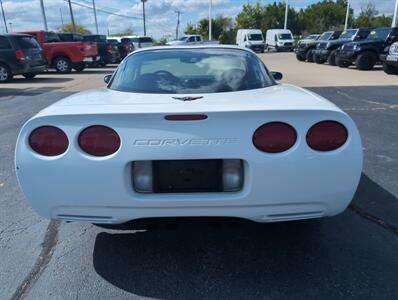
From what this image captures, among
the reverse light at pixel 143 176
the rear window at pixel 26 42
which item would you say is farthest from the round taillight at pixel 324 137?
the rear window at pixel 26 42

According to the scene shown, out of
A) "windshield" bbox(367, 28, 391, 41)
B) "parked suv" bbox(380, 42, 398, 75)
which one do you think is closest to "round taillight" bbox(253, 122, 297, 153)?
"parked suv" bbox(380, 42, 398, 75)

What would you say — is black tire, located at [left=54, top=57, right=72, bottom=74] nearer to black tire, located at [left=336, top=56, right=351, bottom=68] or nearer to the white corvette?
black tire, located at [left=336, top=56, right=351, bottom=68]

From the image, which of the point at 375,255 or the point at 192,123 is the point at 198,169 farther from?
the point at 375,255

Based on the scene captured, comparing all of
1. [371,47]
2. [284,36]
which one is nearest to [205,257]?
[371,47]

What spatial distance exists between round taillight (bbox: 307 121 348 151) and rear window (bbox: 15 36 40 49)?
48.3ft

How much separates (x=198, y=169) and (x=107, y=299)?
0.94 meters

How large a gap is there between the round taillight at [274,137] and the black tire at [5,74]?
14.8 meters

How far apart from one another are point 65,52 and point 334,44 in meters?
14.1

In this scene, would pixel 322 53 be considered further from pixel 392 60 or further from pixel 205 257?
pixel 205 257

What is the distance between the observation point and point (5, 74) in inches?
577

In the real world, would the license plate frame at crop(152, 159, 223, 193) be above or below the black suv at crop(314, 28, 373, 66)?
above

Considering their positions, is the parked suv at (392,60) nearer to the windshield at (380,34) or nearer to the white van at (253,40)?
the windshield at (380,34)

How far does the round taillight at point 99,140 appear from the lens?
2.20 meters

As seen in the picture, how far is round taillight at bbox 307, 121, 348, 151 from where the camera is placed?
221 cm
